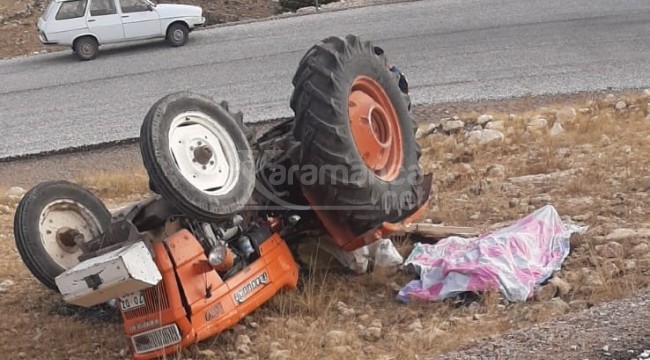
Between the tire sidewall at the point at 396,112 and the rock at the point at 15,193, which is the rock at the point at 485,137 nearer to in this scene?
the tire sidewall at the point at 396,112

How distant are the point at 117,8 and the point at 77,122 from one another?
21.6 feet

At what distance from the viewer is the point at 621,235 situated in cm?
546

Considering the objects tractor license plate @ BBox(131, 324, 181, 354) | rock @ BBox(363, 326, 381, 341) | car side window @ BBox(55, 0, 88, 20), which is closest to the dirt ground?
rock @ BBox(363, 326, 381, 341)

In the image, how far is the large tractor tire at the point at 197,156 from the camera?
4.32m

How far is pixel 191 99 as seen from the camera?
186 inches

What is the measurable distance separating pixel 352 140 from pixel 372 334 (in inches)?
42.8

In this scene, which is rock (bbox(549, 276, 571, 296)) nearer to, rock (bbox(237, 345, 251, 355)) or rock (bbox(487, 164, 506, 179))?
rock (bbox(237, 345, 251, 355))

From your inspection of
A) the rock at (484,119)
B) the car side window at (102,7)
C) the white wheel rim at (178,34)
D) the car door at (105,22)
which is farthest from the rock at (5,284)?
the car side window at (102,7)

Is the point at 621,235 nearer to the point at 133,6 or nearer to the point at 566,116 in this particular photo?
the point at 566,116

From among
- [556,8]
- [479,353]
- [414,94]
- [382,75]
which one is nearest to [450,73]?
[414,94]

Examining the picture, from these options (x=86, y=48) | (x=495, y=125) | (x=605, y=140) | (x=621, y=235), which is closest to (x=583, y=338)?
(x=621, y=235)

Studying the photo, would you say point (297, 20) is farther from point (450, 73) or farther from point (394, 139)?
point (394, 139)

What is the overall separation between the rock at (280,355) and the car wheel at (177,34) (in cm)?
1458

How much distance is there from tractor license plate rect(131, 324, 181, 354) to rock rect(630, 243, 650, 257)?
8.52 feet
